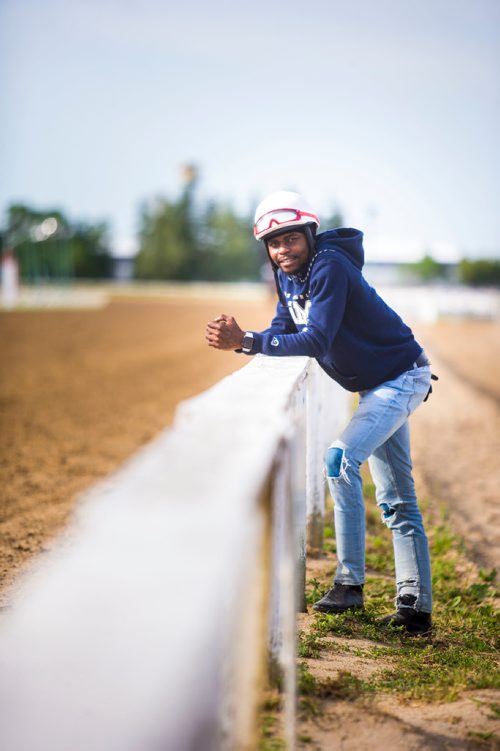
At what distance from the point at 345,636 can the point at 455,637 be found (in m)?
0.54

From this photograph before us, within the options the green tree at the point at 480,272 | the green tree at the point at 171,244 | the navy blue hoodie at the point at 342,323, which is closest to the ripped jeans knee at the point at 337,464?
the navy blue hoodie at the point at 342,323

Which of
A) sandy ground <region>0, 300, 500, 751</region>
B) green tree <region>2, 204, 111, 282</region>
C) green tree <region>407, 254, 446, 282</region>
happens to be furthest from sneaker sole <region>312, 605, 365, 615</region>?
green tree <region>407, 254, 446, 282</region>

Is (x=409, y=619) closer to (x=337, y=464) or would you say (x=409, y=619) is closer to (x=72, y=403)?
(x=337, y=464)

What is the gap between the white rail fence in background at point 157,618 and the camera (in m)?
1.32

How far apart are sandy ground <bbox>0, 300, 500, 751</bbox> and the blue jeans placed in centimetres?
63

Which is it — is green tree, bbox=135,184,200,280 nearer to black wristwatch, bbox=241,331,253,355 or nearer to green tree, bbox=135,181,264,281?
green tree, bbox=135,181,264,281

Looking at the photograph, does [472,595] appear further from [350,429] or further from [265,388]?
[265,388]

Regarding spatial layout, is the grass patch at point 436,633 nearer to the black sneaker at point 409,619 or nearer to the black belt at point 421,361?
the black sneaker at point 409,619

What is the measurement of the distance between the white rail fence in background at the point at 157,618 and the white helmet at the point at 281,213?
1.73 metres

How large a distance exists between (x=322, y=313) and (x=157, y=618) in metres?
2.11

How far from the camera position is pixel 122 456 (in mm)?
8141

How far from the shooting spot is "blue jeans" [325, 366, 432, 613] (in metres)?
3.53

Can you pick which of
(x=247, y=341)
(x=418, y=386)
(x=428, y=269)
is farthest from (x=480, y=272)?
(x=247, y=341)

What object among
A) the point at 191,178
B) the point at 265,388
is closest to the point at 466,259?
the point at 191,178
